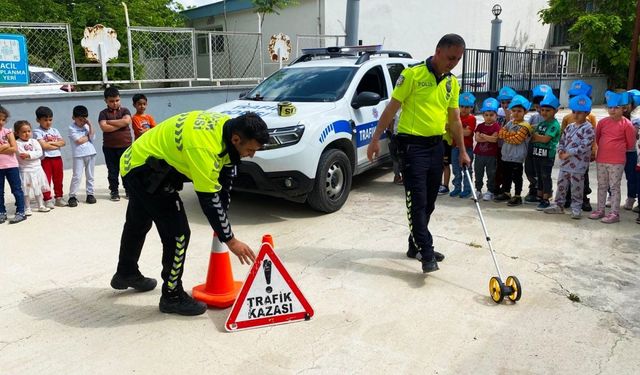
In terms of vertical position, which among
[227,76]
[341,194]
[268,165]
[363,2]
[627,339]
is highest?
[363,2]

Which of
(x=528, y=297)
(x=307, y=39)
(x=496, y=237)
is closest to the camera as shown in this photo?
(x=528, y=297)

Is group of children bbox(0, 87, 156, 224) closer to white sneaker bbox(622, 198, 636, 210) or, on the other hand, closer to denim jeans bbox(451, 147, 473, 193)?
Result: denim jeans bbox(451, 147, 473, 193)

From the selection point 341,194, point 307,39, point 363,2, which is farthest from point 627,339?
point 363,2

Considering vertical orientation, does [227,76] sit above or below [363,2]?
below

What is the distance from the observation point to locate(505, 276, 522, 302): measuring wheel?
3.90 metres

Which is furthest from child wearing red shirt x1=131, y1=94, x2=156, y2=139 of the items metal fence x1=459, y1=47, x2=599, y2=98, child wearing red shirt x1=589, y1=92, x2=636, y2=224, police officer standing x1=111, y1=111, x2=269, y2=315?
metal fence x1=459, y1=47, x2=599, y2=98

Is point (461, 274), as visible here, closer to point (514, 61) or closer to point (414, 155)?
point (414, 155)

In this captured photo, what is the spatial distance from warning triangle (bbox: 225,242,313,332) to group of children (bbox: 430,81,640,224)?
4067mm

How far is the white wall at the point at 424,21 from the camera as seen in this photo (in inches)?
→ 660

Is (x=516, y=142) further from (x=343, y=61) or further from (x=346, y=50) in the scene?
(x=346, y=50)

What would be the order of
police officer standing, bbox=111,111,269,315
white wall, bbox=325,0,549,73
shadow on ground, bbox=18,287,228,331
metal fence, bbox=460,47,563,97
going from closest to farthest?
1. police officer standing, bbox=111,111,269,315
2. shadow on ground, bbox=18,287,228,331
3. metal fence, bbox=460,47,563,97
4. white wall, bbox=325,0,549,73

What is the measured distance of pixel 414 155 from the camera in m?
4.39

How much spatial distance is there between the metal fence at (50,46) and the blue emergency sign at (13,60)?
359 mm

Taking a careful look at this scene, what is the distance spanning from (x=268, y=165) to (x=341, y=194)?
46.8 inches
